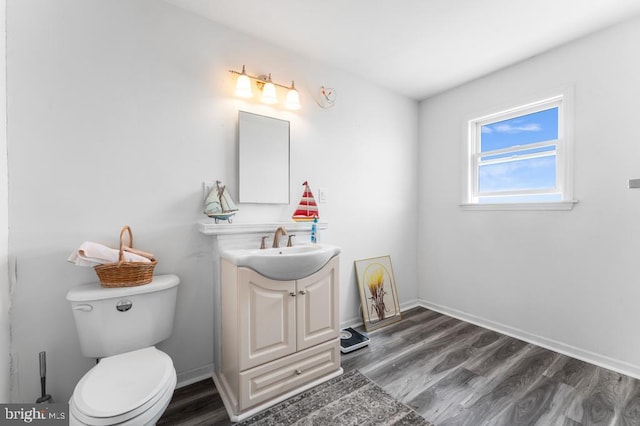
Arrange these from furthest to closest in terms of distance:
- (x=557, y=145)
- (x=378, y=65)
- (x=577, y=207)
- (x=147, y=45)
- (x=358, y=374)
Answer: (x=378, y=65) → (x=557, y=145) → (x=577, y=207) → (x=358, y=374) → (x=147, y=45)

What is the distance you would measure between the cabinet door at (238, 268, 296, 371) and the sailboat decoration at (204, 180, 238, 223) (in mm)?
454

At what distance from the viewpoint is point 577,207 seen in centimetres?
201

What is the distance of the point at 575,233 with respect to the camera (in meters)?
2.01

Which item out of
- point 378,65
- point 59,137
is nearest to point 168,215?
point 59,137

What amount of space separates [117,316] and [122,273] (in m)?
0.21

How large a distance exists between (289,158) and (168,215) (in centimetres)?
94

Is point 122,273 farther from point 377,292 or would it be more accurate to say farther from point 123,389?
point 377,292

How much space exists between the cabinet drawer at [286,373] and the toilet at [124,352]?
47cm

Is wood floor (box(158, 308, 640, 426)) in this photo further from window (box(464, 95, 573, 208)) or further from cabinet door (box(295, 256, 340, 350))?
window (box(464, 95, 573, 208))

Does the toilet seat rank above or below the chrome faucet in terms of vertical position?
below

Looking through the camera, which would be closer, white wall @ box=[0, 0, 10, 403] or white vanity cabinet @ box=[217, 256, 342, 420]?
white wall @ box=[0, 0, 10, 403]

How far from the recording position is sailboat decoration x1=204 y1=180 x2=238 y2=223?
1707 mm

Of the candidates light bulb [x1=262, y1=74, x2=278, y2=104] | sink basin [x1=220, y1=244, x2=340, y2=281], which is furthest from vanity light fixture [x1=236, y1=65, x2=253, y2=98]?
sink basin [x1=220, y1=244, x2=340, y2=281]

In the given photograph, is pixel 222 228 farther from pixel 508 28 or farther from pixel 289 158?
pixel 508 28
